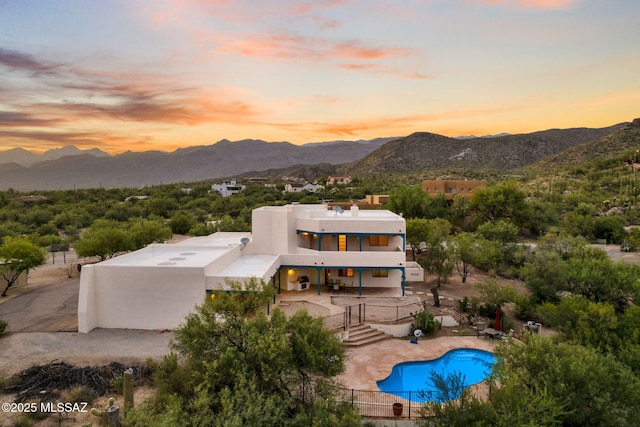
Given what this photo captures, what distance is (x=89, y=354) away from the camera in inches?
616

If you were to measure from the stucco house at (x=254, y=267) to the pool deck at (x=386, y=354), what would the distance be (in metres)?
5.98

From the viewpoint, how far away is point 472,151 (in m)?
130

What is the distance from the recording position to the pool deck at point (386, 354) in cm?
1465

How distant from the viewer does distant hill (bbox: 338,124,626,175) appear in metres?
122

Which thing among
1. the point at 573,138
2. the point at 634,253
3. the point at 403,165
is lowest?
the point at 634,253

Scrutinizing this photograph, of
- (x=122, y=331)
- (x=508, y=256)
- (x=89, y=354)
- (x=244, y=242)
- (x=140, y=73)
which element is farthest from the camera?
(x=140, y=73)

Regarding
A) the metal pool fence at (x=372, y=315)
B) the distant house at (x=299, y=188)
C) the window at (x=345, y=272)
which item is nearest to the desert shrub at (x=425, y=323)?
the metal pool fence at (x=372, y=315)

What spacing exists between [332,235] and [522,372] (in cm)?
1536

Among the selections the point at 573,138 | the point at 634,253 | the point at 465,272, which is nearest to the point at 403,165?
the point at 573,138

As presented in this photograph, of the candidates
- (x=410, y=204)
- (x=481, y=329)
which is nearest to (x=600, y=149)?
(x=410, y=204)

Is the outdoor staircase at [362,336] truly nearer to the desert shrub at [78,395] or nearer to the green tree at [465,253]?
the desert shrub at [78,395]

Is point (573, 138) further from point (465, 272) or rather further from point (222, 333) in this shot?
point (222, 333)

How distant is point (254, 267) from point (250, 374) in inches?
441

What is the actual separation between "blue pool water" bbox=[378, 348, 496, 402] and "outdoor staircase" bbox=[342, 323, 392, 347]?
2.26 m
